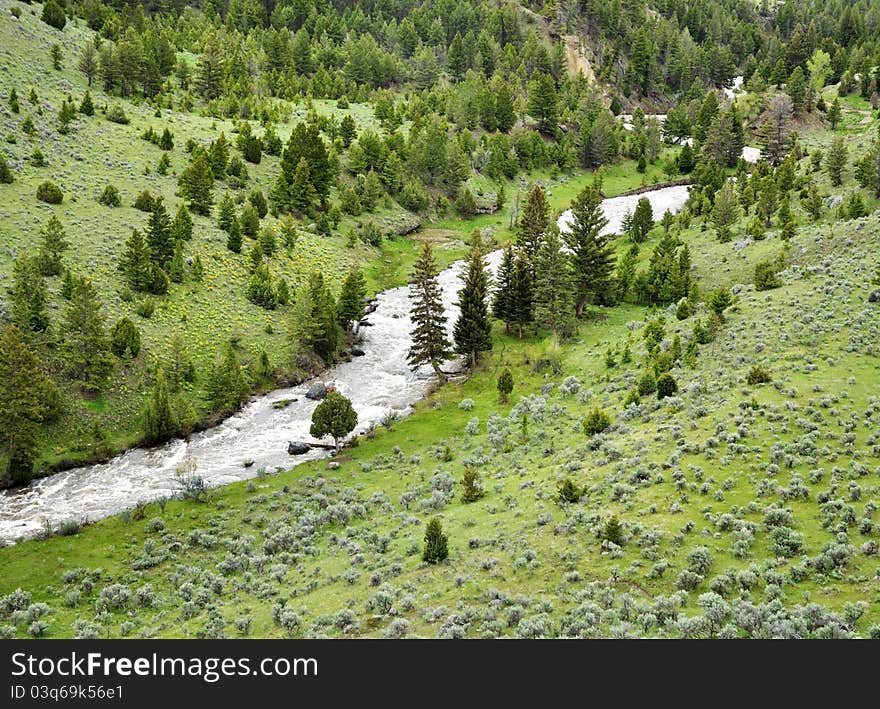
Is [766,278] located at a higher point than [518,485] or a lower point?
higher

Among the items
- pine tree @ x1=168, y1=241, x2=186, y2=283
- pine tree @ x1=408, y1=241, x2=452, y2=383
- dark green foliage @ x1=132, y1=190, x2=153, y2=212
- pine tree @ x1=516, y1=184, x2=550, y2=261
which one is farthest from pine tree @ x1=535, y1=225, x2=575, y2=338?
dark green foliage @ x1=132, y1=190, x2=153, y2=212

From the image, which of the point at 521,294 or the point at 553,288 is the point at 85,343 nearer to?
the point at 521,294

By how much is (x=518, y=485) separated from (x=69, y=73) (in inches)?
3826

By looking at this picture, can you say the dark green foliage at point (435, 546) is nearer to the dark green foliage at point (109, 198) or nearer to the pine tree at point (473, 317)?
the pine tree at point (473, 317)

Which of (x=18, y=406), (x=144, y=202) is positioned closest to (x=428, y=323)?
(x=18, y=406)

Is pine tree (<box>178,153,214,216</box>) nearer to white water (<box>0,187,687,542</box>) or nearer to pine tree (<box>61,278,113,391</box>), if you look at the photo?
white water (<box>0,187,687,542</box>)

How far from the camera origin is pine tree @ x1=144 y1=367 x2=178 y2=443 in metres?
52.1

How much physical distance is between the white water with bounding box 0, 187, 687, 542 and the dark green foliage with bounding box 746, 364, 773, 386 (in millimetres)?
29092

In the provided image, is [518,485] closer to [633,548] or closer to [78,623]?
[633,548]

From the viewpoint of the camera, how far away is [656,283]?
77.8 m

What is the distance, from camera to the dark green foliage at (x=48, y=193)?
70125mm

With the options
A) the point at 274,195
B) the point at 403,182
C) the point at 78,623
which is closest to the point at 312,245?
the point at 274,195

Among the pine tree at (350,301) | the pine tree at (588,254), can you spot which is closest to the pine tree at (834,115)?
the pine tree at (588,254)

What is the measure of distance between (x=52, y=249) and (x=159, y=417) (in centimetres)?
2172
